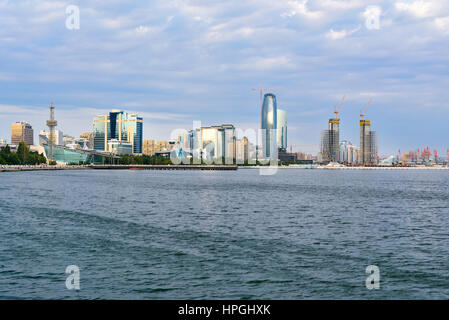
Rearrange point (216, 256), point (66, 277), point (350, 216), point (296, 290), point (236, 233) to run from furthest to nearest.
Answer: point (350, 216)
point (236, 233)
point (216, 256)
point (66, 277)
point (296, 290)

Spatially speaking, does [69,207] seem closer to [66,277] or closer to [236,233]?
[236,233]

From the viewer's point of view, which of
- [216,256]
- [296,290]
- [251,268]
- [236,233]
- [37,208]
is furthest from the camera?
[37,208]

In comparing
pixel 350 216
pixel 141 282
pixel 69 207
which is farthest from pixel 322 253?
pixel 69 207

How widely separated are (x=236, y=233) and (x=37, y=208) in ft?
93.9

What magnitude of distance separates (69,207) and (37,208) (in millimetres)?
3623

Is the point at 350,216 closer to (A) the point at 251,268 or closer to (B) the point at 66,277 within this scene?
(A) the point at 251,268

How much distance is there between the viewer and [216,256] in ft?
93.4
